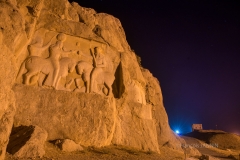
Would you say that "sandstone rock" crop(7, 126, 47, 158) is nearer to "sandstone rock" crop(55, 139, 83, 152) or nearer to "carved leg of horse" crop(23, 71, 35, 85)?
"sandstone rock" crop(55, 139, 83, 152)

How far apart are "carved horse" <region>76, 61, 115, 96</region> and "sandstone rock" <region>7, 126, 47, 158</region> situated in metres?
3.43

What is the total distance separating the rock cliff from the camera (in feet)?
21.9

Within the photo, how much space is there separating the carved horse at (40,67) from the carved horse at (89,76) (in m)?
0.41

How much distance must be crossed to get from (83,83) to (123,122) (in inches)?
109

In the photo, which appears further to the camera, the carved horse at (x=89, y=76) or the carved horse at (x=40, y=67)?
the carved horse at (x=89, y=76)

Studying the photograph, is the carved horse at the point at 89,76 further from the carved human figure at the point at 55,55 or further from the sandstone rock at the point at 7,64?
the sandstone rock at the point at 7,64

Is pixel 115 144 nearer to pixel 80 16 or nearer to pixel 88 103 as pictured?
pixel 88 103

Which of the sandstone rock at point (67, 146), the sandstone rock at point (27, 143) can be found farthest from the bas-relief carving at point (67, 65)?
the sandstone rock at point (67, 146)

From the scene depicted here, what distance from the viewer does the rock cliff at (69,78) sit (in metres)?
6.67

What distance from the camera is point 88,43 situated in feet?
34.3

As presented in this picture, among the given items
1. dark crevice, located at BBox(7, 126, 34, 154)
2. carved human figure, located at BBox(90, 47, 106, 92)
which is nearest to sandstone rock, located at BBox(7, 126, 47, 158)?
dark crevice, located at BBox(7, 126, 34, 154)

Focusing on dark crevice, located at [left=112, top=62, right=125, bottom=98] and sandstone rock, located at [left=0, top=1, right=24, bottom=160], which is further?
dark crevice, located at [left=112, top=62, right=125, bottom=98]

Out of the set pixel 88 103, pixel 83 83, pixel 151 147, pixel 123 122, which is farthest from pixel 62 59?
pixel 151 147

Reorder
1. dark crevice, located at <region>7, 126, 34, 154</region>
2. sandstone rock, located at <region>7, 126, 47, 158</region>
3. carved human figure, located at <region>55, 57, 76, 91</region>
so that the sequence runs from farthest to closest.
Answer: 1. carved human figure, located at <region>55, 57, 76, 91</region>
2. dark crevice, located at <region>7, 126, 34, 154</region>
3. sandstone rock, located at <region>7, 126, 47, 158</region>
